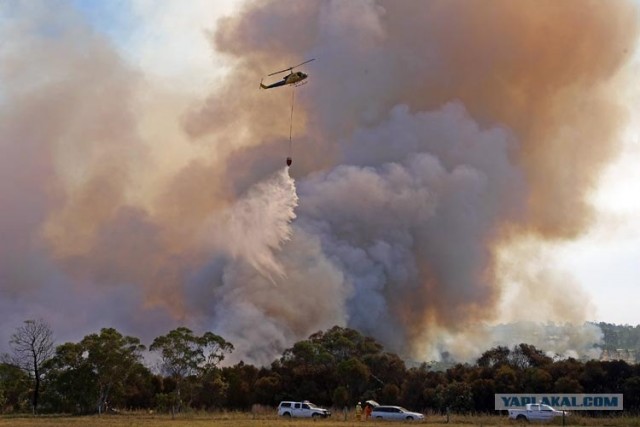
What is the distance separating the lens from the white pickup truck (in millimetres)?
65562

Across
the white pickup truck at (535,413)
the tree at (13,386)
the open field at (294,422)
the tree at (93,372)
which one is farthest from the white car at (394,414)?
the tree at (13,386)

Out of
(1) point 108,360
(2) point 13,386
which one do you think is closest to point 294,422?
(1) point 108,360

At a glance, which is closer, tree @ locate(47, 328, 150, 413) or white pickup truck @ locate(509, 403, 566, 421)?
white pickup truck @ locate(509, 403, 566, 421)

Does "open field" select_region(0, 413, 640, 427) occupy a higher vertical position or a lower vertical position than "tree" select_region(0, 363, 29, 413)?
lower

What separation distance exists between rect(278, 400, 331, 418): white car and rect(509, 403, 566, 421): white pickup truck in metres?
17.2

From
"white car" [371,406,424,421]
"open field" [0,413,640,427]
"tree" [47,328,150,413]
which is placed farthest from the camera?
"tree" [47,328,150,413]

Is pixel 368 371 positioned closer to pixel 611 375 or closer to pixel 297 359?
pixel 297 359

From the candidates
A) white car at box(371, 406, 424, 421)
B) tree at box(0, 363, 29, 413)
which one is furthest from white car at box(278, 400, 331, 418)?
tree at box(0, 363, 29, 413)

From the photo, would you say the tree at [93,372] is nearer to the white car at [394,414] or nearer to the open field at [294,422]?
the open field at [294,422]

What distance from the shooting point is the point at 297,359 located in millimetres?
102688

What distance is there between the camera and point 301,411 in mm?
75688

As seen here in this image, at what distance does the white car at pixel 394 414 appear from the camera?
71144 millimetres

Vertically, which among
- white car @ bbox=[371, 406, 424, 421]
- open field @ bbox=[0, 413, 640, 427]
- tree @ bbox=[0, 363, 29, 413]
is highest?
tree @ bbox=[0, 363, 29, 413]

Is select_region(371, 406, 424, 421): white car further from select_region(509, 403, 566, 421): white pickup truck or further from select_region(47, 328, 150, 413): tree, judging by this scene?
select_region(47, 328, 150, 413): tree
